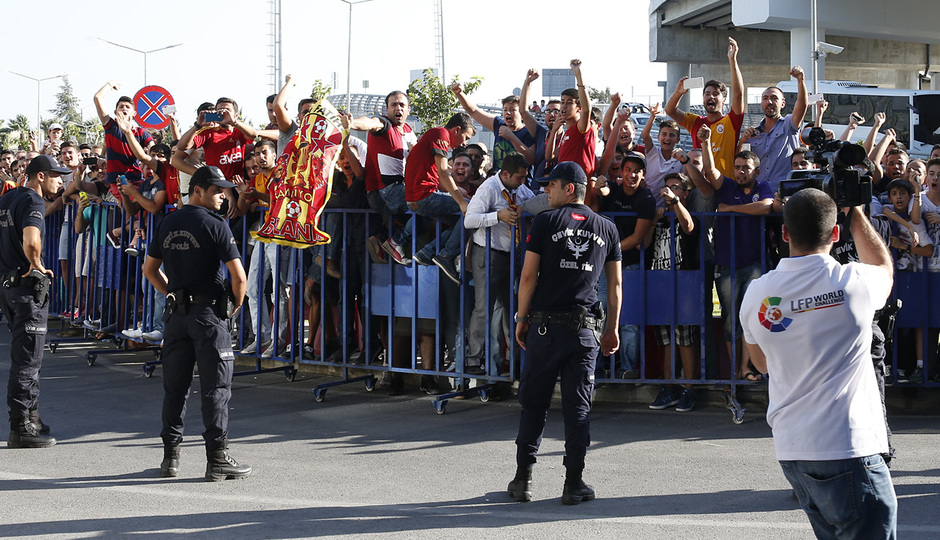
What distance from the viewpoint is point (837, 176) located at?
497cm

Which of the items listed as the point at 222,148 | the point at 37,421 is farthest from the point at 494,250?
the point at 37,421

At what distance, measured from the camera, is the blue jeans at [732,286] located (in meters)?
8.20

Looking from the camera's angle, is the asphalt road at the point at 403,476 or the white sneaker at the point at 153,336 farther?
the white sneaker at the point at 153,336

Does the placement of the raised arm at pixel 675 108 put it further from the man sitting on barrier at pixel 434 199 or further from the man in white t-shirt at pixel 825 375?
Result: the man in white t-shirt at pixel 825 375

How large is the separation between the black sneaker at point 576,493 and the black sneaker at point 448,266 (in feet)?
10.00

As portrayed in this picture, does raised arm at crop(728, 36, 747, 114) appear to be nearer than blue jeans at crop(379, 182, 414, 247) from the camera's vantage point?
No

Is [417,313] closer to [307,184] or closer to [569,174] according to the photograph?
[307,184]

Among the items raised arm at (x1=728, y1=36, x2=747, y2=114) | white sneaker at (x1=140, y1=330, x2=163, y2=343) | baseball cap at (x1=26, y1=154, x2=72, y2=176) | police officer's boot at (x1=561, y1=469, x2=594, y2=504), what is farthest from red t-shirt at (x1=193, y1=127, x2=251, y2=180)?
police officer's boot at (x1=561, y1=469, x2=594, y2=504)

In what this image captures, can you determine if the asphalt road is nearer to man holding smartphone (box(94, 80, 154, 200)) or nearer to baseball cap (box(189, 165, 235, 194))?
baseball cap (box(189, 165, 235, 194))

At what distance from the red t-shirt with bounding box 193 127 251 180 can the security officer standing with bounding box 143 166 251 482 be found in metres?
3.77

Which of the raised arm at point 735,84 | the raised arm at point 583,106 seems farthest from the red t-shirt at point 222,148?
the raised arm at point 735,84

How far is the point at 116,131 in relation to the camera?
12.1 m

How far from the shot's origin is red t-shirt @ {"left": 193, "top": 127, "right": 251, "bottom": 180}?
10.4m

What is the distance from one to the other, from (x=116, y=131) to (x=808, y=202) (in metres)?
10.0
